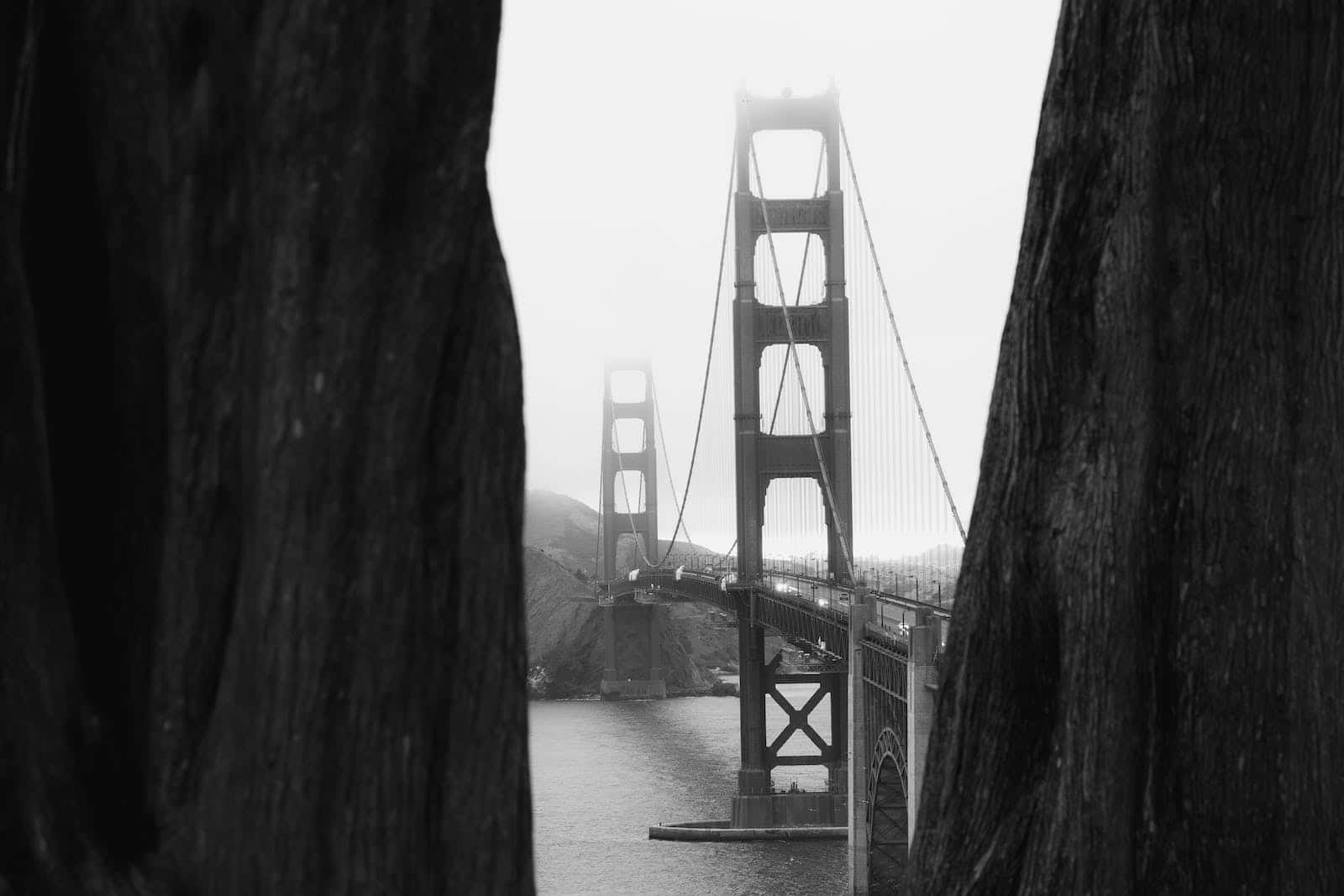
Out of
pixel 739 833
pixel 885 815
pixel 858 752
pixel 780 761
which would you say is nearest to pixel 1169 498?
pixel 885 815

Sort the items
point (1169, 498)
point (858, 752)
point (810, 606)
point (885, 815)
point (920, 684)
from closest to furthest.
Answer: point (1169, 498) < point (920, 684) < point (885, 815) < point (858, 752) < point (810, 606)

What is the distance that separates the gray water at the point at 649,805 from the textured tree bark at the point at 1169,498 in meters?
14.0

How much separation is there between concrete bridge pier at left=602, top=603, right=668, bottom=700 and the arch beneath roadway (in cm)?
5387

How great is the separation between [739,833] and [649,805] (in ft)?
23.8

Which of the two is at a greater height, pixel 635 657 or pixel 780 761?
pixel 780 761

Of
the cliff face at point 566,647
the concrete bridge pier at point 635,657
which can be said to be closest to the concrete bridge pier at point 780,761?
the concrete bridge pier at point 635,657

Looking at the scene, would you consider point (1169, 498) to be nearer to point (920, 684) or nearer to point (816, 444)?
point (920, 684)

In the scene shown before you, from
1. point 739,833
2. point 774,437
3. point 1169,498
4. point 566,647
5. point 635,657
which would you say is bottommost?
point 635,657

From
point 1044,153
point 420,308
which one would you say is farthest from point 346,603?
point 1044,153

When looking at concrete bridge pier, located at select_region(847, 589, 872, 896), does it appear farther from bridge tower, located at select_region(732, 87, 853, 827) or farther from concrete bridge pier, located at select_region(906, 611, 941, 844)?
bridge tower, located at select_region(732, 87, 853, 827)

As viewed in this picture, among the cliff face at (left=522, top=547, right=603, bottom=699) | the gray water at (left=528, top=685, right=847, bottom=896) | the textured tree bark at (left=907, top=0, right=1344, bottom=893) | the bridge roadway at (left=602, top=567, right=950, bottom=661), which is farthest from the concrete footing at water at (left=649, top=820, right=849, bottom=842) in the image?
the cliff face at (left=522, top=547, right=603, bottom=699)

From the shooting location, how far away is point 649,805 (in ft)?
142

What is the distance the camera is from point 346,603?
7.26 ft

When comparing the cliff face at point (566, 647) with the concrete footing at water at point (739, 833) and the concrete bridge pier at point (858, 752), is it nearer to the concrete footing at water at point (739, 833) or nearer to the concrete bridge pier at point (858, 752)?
the concrete footing at water at point (739, 833)
